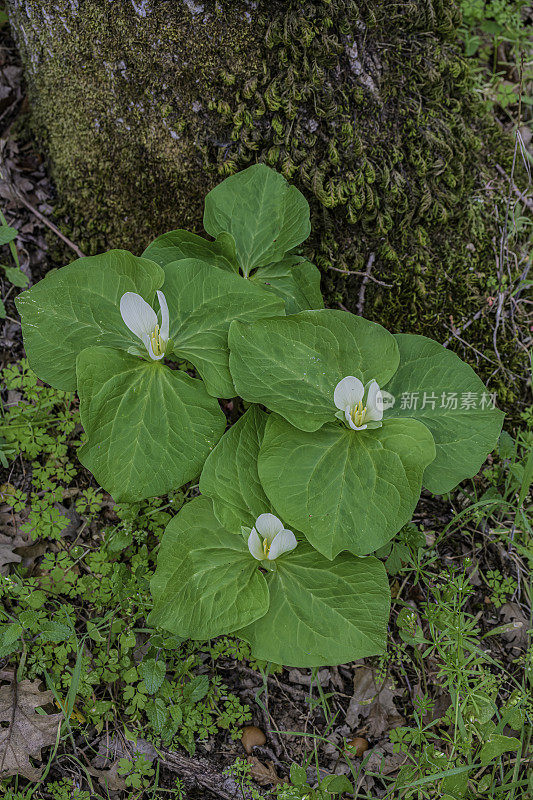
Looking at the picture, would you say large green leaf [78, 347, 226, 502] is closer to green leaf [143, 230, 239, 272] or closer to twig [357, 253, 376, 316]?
green leaf [143, 230, 239, 272]

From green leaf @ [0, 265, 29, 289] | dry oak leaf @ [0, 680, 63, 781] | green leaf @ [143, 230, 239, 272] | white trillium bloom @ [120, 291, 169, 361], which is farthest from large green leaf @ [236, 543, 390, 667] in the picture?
green leaf @ [0, 265, 29, 289]

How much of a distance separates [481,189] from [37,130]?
2436 mm

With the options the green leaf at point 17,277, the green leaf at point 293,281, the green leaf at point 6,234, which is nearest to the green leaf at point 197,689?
the green leaf at point 293,281

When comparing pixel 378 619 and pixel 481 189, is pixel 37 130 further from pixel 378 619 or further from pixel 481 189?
pixel 378 619

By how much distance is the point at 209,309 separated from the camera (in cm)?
233

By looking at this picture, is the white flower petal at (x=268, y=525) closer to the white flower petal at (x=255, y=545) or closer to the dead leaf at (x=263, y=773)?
the white flower petal at (x=255, y=545)

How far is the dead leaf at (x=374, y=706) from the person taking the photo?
96.0 inches

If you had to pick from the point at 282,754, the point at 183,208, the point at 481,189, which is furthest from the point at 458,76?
the point at 282,754

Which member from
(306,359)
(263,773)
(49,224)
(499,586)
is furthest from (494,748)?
(49,224)

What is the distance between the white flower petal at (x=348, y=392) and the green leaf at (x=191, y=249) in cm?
82

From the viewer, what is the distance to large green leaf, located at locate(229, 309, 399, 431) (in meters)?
2.19

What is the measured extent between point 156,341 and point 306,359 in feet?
1.91

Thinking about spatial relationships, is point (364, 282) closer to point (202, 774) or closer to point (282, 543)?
point (282, 543)

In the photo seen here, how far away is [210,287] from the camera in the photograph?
7.63 ft
